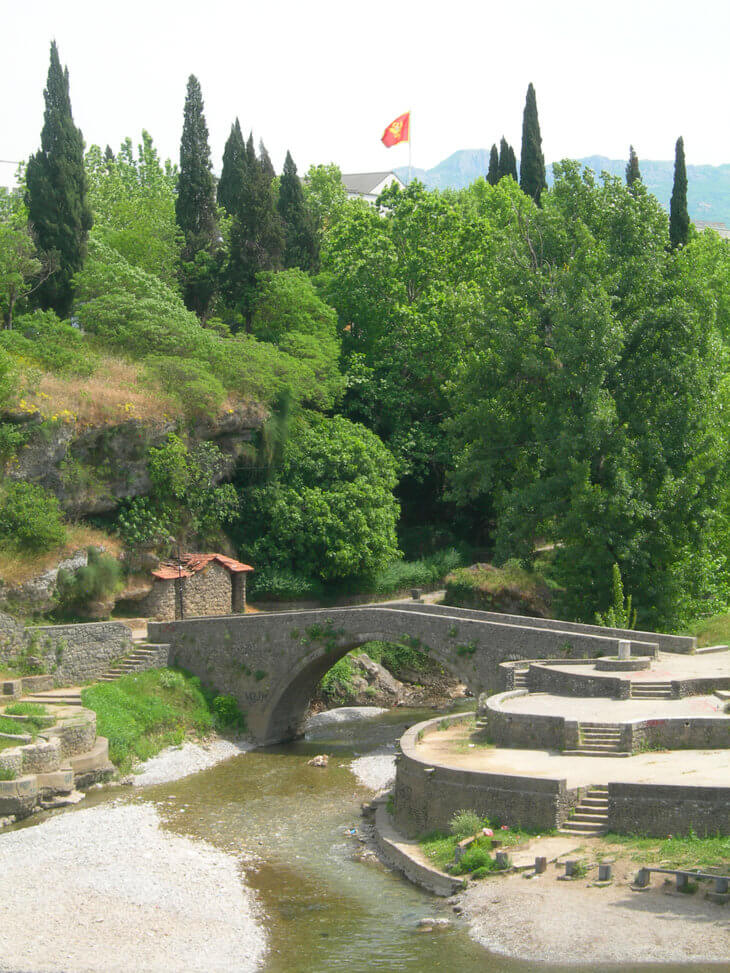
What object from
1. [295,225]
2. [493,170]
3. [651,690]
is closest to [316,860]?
[651,690]

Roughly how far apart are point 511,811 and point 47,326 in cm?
3235

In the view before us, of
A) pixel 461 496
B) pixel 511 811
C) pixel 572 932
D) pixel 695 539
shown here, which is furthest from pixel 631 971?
pixel 461 496

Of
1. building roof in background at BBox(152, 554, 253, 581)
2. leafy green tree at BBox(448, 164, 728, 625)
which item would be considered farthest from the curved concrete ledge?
building roof in background at BBox(152, 554, 253, 581)

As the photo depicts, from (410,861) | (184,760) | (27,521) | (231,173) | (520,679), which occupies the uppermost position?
(231,173)

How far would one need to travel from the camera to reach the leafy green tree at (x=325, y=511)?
49.7 m

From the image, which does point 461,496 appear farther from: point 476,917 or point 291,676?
point 476,917

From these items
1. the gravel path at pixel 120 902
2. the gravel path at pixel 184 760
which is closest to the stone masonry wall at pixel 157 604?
the gravel path at pixel 184 760

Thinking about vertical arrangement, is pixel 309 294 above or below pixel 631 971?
above

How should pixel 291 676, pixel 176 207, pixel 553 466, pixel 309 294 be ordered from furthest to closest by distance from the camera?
pixel 176 207
pixel 309 294
pixel 553 466
pixel 291 676

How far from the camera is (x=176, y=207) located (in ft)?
200

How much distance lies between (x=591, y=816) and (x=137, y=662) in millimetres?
21797

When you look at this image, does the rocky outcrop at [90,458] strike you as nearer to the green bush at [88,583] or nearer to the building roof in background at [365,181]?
the green bush at [88,583]

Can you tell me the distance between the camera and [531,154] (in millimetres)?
74562

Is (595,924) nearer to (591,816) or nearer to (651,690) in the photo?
(591,816)
